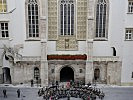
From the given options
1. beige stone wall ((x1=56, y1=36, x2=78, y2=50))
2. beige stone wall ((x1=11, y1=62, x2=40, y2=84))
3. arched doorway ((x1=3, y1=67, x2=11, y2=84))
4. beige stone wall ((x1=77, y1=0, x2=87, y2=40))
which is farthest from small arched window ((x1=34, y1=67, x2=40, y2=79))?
beige stone wall ((x1=77, y1=0, x2=87, y2=40))

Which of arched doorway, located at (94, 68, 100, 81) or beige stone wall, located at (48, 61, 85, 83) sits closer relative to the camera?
beige stone wall, located at (48, 61, 85, 83)

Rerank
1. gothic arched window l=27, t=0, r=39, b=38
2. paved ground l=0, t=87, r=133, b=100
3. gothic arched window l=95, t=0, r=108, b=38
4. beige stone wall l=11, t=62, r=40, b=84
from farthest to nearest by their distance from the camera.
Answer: beige stone wall l=11, t=62, r=40, b=84
gothic arched window l=95, t=0, r=108, b=38
gothic arched window l=27, t=0, r=39, b=38
paved ground l=0, t=87, r=133, b=100

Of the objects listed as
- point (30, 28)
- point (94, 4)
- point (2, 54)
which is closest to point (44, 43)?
point (30, 28)

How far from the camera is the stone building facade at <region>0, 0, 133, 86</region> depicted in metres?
46.9

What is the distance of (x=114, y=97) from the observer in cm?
4419

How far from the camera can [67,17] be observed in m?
48.0

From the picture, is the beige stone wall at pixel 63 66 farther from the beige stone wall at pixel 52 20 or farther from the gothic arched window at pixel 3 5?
the gothic arched window at pixel 3 5

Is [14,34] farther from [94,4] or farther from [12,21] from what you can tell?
[94,4]

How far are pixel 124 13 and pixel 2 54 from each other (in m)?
22.2

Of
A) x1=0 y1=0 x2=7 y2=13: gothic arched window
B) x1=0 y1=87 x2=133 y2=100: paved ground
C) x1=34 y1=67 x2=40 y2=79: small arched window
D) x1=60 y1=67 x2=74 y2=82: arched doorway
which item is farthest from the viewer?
x1=60 y1=67 x2=74 y2=82: arched doorway

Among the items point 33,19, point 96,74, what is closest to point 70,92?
point 96,74

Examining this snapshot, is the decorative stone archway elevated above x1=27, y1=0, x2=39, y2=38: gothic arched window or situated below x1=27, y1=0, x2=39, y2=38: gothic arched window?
below

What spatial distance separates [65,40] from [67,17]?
161 inches

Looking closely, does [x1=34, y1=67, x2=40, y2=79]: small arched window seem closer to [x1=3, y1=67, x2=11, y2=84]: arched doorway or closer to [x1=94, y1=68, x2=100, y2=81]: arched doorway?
[x1=3, y1=67, x2=11, y2=84]: arched doorway
